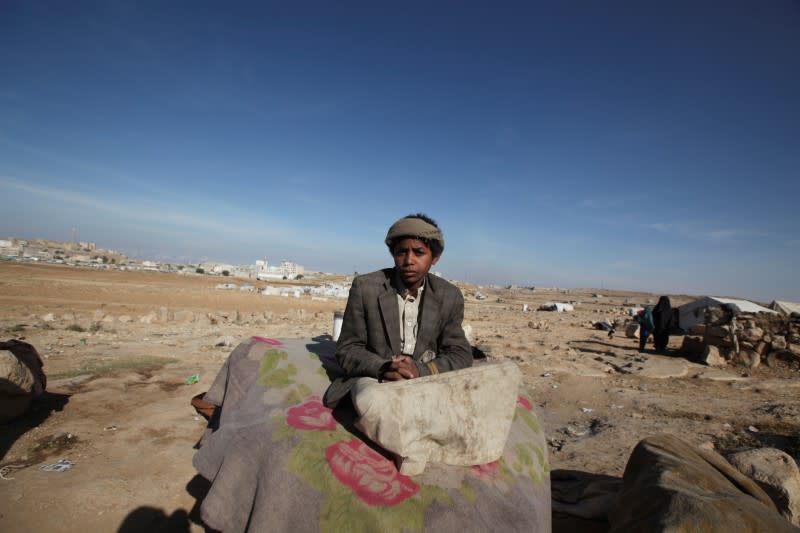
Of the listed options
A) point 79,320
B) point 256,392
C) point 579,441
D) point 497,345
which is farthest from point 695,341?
point 79,320

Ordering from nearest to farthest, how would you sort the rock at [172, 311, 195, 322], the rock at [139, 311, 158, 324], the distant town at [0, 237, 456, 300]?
the rock at [139, 311, 158, 324], the rock at [172, 311, 195, 322], the distant town at [0, 237, 456, 300]

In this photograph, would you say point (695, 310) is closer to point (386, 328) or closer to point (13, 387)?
point (386, 328)

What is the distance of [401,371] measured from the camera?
2240 millimetres

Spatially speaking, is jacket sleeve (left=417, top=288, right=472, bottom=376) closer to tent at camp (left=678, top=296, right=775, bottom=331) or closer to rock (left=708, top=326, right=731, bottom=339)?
rock (left=708, top=326, right=731, bottom=339)

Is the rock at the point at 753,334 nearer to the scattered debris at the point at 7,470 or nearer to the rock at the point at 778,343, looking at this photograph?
the rock at the point at 778,343

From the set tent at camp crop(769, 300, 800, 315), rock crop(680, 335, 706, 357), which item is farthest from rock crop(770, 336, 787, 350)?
tent at camp crop(769, 300, 800, 315)

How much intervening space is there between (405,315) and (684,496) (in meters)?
1.89

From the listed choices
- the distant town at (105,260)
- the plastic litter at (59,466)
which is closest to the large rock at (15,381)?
the plastic litter at (59,466)

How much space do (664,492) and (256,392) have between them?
106 inches

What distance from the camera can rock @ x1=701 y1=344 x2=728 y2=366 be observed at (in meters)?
9.09

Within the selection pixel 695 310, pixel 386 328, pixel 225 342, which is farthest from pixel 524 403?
pixel 695 310

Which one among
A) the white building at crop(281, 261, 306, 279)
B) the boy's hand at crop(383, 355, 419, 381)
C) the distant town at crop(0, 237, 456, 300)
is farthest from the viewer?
the white building at crop(281, 261, 306, 279)

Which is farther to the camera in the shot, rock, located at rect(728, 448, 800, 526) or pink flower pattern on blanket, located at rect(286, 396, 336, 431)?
rock, located at rect(728, 448, 800, 526)

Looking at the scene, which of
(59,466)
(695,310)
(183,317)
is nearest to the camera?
(59,466)
